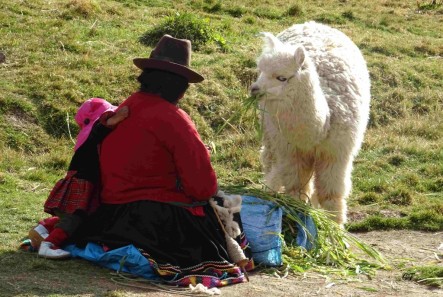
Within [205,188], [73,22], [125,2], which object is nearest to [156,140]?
[205,188]

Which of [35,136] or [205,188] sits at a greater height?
[205,188]

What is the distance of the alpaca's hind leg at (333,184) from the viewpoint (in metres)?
7.64

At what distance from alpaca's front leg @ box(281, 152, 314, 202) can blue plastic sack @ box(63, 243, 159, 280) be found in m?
2.25

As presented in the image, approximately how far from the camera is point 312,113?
7.09 m

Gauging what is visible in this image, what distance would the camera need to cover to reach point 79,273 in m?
5.70

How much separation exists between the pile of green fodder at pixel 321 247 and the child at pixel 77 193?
4.03 ft

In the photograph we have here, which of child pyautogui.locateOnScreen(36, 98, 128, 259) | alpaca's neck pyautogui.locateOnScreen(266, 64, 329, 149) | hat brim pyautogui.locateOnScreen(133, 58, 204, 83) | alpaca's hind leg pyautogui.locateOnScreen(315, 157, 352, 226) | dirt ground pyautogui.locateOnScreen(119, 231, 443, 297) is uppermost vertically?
hat brim pyautogui.locateOnScreen(133, 58, 204, 83)

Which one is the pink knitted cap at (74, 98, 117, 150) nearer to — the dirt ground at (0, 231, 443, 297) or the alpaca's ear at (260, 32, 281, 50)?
the dirt ground at (0, 231, 443, 297)

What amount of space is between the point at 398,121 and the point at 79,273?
7.23 m

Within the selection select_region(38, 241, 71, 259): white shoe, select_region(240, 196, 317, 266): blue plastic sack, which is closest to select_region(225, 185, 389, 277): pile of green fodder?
select_region(240, 196, 317, 266): blue plastic sack

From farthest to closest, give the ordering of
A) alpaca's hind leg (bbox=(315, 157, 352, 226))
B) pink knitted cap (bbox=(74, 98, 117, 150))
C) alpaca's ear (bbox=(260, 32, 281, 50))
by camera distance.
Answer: alpaca's hind leg (bbox=(315, 157, 352, 226)), alpaca's ear (bbox=(260, 32, 281, 50)), pink knitted cap (bbox=(74, 98, 117, 150))

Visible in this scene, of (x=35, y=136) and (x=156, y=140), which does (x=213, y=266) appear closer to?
(x=156, y=140)

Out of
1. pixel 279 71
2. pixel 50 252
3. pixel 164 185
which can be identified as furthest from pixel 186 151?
pixel 279 71

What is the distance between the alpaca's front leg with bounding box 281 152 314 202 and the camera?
25.2 feet
